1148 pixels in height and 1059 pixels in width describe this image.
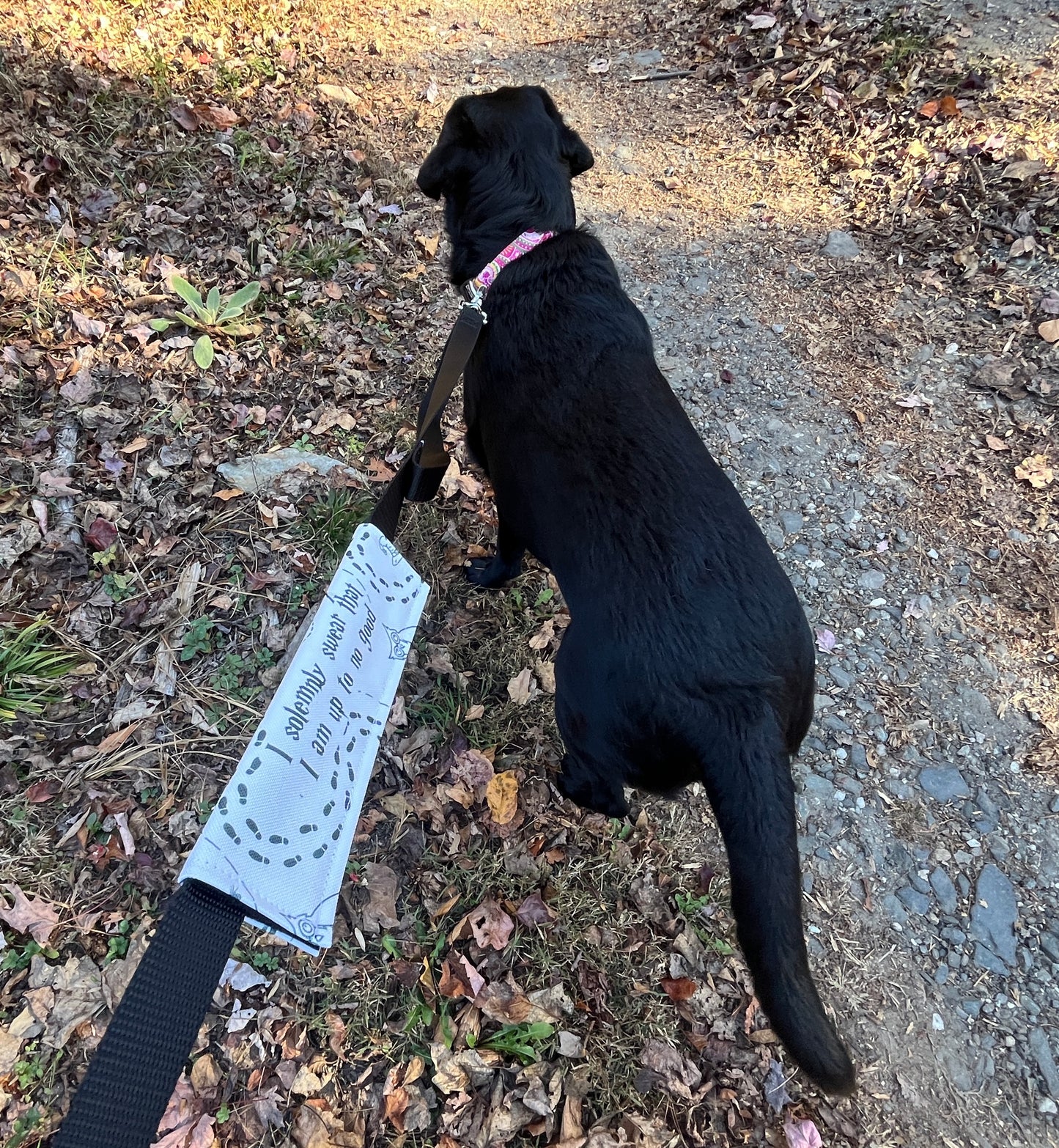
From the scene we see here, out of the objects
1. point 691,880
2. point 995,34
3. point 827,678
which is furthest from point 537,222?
point 995,34

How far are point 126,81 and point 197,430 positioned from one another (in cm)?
243

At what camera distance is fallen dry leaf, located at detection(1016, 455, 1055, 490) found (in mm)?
3303

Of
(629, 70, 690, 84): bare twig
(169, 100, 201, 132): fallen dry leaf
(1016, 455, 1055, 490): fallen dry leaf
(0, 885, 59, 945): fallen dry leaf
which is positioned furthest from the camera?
(629, 70, 690, 84): bare twig

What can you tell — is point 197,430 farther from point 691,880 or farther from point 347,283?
point 691,880

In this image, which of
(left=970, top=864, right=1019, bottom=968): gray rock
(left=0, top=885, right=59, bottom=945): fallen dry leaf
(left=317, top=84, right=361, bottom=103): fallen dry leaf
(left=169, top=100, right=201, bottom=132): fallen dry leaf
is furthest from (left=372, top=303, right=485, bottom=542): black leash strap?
(left=317, top=84, right=361, bottom=103): fallen dry leaf

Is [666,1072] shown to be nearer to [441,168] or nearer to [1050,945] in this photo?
[1050,945]

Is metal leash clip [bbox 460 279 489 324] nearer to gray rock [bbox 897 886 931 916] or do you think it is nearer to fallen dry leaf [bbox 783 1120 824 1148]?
gray rock [bbox 897 886 931 916]

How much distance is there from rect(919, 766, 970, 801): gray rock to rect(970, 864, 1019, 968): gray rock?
0.86 feet

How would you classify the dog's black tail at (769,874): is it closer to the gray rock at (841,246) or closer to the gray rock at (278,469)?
the gray rock at (278,469)

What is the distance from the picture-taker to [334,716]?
6.13ft

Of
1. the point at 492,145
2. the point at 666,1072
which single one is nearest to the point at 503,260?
the point at 492,145

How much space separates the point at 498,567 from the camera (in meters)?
2.90

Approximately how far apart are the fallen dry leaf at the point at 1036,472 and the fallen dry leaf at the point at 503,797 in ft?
9.59

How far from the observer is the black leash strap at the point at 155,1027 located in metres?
1.09
